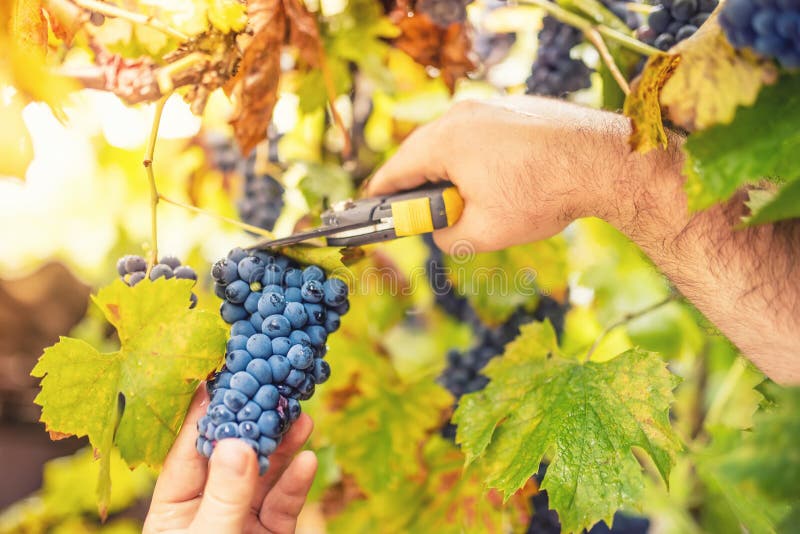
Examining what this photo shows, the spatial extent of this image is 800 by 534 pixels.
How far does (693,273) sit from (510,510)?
2.03 feet

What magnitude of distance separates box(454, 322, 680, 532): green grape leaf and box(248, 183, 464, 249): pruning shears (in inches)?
11.6

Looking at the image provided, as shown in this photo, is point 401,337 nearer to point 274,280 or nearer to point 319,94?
point 319,94

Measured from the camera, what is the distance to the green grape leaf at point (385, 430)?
3.93ft

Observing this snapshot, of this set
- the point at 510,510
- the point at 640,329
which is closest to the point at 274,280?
the point at 510,510

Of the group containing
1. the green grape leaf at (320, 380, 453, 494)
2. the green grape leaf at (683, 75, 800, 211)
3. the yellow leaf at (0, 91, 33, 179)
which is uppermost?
the green grape leaf at (683, 75, 800, 211)

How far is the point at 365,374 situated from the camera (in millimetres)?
1286

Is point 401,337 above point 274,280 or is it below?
below

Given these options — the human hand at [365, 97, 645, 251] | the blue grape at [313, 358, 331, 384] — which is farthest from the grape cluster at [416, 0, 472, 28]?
the blue grape at [313, 358, 331, 384]

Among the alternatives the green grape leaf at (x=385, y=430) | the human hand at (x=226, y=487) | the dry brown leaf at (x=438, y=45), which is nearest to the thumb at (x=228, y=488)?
the human hand at (x=226, y=487)

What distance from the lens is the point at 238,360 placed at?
2.37 feet

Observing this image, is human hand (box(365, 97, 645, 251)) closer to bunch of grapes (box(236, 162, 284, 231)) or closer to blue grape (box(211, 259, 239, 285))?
blue grape (box(211, 259, 239, 285))

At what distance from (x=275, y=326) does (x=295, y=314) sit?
31 millimetres

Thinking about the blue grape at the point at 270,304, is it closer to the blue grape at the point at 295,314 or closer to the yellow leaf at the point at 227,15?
the blue grape at the point at 295,314

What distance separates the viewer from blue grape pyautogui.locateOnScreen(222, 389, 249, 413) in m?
0.69
